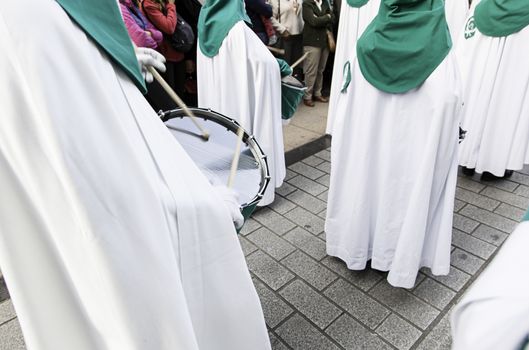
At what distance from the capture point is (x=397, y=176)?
2.48m

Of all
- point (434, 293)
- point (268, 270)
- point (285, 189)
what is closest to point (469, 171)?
point (285, 189)

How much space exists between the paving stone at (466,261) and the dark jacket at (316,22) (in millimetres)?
4299

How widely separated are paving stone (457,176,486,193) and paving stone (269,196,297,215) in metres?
1.85

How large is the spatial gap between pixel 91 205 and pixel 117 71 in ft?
1.23

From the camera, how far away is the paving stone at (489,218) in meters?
3.41

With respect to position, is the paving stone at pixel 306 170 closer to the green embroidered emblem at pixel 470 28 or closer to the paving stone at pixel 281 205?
the paving stone at pixel 281 205

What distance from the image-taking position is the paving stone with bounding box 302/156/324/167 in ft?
14.9

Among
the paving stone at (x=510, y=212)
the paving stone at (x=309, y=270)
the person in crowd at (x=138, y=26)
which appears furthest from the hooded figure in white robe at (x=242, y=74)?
the paving stone at (x=510, y=212)

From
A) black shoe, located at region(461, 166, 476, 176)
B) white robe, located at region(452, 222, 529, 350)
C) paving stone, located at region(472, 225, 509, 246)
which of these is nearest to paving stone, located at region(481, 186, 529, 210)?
black shoe, located at region(461, 166, 476, 176)

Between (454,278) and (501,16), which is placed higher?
(501,16)

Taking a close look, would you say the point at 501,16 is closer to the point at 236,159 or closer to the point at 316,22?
the point at 316,22

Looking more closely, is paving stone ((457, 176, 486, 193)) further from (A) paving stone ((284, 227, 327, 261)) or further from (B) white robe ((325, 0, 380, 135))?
(A) paving stone ((284, 227, 327, 261))

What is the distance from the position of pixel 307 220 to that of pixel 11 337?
2238 mm

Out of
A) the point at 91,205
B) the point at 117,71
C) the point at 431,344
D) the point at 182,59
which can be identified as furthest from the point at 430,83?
the point at 182,59
